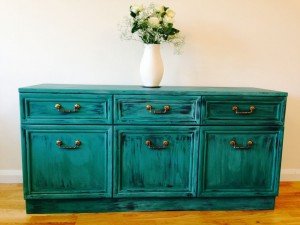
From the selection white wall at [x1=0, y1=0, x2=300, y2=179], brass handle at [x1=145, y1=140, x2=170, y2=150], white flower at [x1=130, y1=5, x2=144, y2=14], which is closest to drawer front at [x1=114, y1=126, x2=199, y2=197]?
brass handle at [x1=145, y1=140, x2=170, y2=150]

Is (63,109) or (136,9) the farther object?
(136,9)

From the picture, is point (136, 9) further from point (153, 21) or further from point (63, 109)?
point (63, 109)

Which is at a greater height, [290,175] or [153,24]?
[153,24]

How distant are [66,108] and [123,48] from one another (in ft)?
2.47

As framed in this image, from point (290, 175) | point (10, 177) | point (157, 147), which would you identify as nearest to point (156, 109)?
point (157, 147)

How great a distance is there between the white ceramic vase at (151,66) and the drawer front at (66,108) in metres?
0.38

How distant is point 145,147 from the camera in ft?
6.15

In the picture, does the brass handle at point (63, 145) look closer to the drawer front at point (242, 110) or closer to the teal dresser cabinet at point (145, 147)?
the teal dresser cabinet at point (145, 147)

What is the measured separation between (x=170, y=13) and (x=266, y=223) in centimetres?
149

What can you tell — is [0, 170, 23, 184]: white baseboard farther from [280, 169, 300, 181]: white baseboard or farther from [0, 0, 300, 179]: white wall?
[280, 169, 300, 181]: white baseboard

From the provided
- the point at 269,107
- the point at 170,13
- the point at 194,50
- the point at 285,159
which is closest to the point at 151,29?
the point at 170,13

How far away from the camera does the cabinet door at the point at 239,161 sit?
1914 millimetres

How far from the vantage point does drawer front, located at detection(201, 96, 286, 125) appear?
1.88 m

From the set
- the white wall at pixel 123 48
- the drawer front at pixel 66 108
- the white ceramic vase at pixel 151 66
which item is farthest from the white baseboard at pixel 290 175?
the drawer front at pixel 66 108
